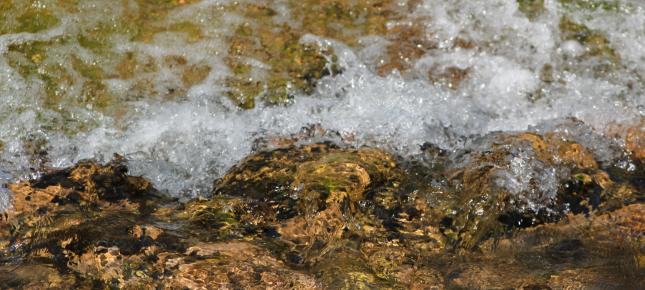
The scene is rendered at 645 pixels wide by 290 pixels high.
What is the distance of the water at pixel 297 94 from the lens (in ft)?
10.7

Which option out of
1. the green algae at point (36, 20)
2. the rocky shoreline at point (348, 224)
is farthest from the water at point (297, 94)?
the rocky shoreline at point (348, 224)

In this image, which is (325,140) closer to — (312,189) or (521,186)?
(312,189)

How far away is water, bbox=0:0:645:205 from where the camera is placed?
327 centimetres

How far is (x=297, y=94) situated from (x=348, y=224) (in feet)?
2.81

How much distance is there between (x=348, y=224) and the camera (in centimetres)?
286

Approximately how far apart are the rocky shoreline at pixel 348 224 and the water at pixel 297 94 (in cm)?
11

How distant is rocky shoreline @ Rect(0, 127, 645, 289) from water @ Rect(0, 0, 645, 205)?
0.11 m

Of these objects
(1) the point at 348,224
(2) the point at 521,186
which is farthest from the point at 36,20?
(2) the point at 521,186

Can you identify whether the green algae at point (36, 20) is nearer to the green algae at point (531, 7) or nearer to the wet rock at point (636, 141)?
the green algae at point (531, 7)

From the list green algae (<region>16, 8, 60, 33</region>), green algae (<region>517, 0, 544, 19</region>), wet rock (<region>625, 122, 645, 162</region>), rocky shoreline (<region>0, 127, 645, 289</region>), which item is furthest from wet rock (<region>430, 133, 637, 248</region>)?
green algae (<region>16, 8, 60, 33</region>)

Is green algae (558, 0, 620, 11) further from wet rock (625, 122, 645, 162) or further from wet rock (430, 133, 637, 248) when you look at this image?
wet rock (430, 133, 637, 248)

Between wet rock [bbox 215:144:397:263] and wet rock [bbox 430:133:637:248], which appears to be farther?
wet rock [bbox 430:133:637:248]

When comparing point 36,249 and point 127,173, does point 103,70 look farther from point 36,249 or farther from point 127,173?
point 36,249

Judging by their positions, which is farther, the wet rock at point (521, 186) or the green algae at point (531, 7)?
the green algae at point (531, 7)
